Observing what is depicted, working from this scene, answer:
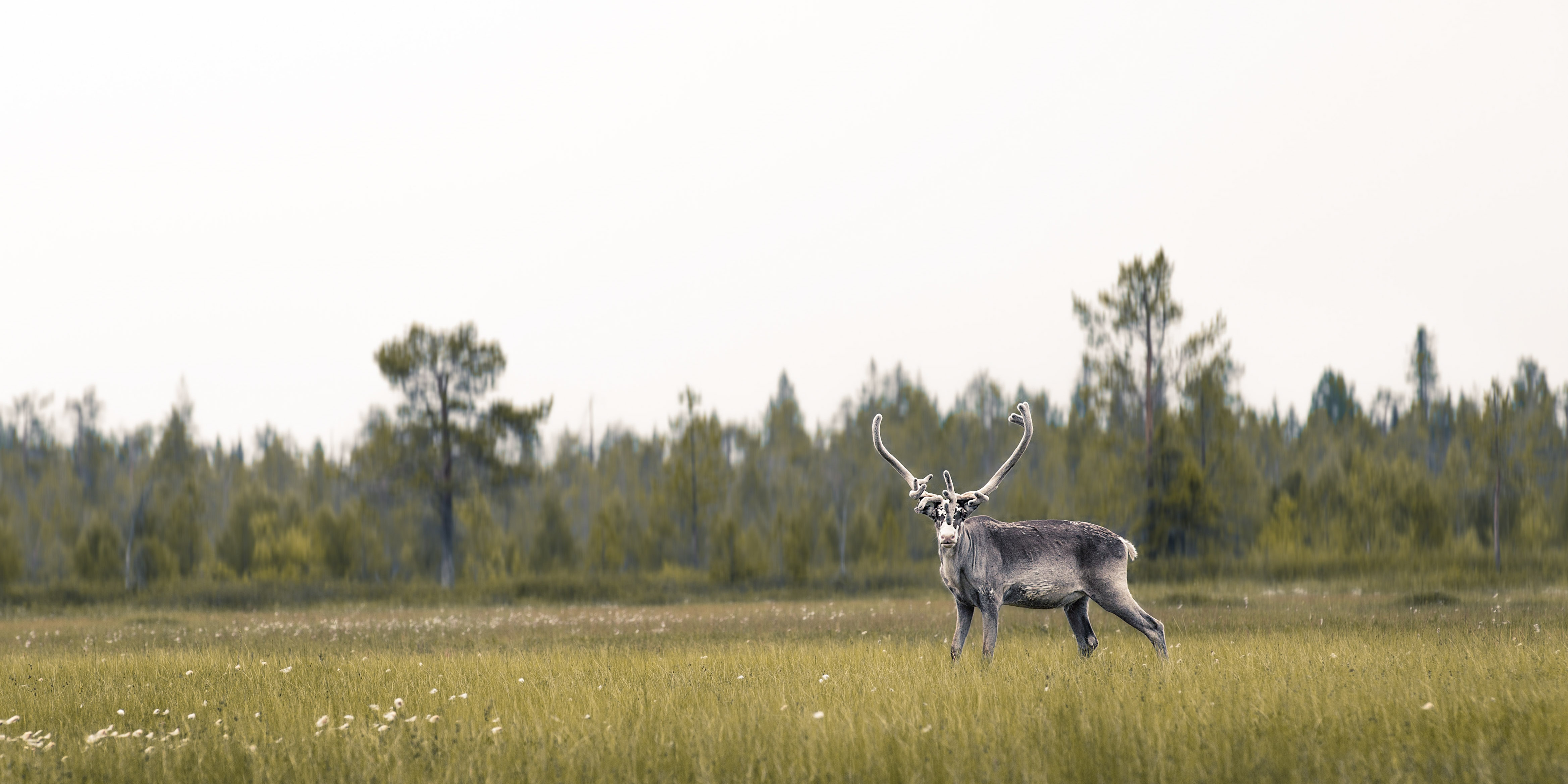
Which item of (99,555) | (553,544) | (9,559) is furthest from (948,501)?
(9,559)

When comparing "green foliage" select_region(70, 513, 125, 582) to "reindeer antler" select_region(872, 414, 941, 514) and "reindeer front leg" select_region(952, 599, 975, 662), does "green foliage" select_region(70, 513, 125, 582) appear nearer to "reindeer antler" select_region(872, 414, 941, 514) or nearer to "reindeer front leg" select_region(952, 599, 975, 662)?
"reindeer antler" select_region(872, 414, 941, 514)

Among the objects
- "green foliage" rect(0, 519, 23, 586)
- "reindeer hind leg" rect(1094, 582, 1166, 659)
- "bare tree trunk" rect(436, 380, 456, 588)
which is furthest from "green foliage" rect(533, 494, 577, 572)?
"reindeer hind leg" rect(1094, 582, 1166, 659)

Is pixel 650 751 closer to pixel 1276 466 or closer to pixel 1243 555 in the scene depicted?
pixel 1243 555

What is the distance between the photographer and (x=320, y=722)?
7812 millimetres

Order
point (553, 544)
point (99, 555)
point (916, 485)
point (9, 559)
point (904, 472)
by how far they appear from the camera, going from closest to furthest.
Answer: point (916, 485)
point (904, 472)
point (9, 559)
point (99, 555)
point (553, 544)

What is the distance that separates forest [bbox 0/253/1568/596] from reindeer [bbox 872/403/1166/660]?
89.3 ft

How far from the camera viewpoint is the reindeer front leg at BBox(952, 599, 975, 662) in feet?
39.0

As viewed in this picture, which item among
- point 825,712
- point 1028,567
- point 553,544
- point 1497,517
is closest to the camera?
point 825,712

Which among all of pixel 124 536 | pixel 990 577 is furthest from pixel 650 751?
pixel 124 536

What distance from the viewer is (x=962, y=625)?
12195 millimetres

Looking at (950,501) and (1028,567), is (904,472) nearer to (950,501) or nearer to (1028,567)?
(950,501)

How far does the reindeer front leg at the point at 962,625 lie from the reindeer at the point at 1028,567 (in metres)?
0.01

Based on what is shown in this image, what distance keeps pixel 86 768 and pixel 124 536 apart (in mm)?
63719

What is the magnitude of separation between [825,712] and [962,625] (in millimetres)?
4254
